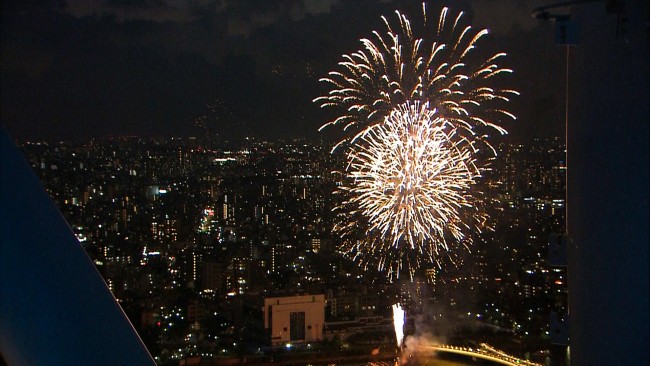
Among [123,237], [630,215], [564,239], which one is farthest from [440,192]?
[630,215]

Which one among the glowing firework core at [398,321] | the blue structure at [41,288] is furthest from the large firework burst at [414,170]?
the blue structure at [41,288]

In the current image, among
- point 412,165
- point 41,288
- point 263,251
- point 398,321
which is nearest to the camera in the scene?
point 41,288

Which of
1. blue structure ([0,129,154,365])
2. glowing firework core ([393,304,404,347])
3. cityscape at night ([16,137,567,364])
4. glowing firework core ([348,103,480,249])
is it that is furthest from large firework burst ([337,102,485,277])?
blue structure ([0,129,154,365])

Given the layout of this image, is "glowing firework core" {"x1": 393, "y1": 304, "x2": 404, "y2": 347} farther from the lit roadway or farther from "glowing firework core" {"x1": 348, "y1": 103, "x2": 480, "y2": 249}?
"glowing firework core" {"x1": 348, "y1": 103, "x2": 480, "y2": 249}

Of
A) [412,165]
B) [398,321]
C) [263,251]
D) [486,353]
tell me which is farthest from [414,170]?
[263,251]

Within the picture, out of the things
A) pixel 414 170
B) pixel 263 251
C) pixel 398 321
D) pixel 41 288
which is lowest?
pixel 398 321

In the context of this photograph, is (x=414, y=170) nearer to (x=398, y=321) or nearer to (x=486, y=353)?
(x=486, y=353)
